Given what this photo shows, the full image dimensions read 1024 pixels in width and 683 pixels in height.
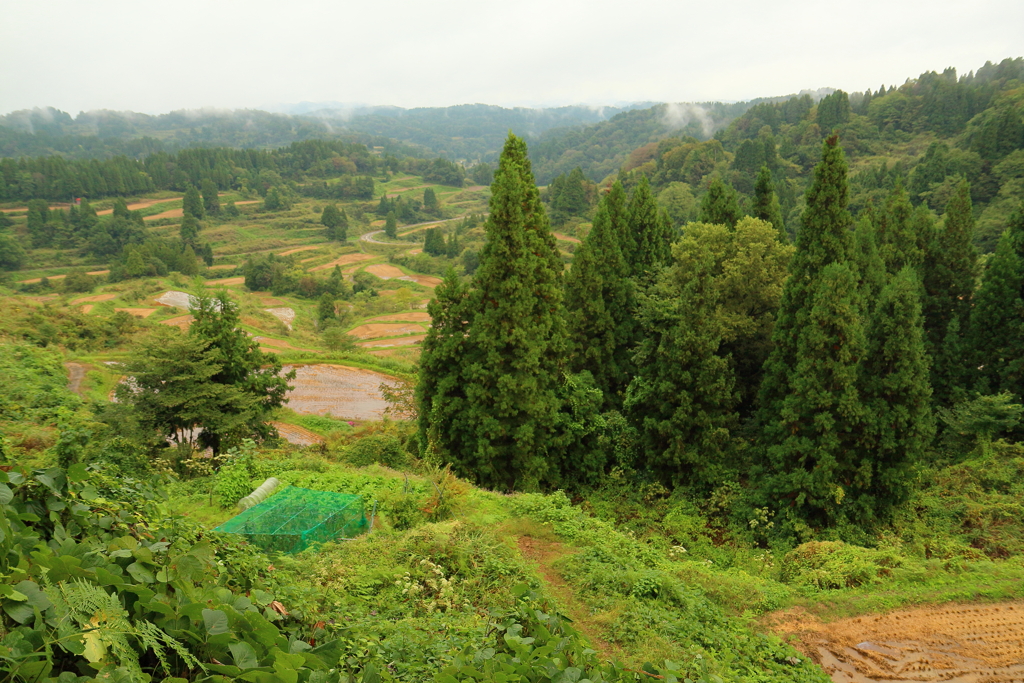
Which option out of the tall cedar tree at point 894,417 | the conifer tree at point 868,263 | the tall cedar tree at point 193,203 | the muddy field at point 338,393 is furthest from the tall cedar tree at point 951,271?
the tall cedar tree at point 193,203

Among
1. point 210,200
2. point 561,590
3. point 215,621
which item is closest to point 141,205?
point 210,200

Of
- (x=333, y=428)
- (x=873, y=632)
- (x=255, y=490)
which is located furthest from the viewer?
(x=333, y=428)

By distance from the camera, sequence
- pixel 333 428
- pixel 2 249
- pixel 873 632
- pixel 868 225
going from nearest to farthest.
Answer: pixel 873 632, pixel 868 225, pixel 333 428, pixel 2 249

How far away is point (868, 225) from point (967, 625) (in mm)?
13478

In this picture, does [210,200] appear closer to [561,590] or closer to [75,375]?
[75,375]

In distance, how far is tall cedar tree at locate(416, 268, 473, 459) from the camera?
44.6 feet

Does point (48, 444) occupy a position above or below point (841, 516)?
above

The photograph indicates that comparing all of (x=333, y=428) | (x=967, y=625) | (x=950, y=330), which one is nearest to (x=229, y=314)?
(x=333, y=428)

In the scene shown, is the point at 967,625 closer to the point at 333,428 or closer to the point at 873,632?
the point at 873,632

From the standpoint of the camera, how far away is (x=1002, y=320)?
17.6 meters

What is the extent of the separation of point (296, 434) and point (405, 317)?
91.7 ft

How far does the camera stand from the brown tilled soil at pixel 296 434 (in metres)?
22.4

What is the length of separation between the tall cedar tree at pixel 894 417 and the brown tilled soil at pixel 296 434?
1807 centimetres

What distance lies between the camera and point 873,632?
8.12 metres
